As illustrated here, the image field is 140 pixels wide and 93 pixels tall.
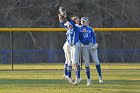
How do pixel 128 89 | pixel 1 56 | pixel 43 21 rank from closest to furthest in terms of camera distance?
1. pixel 128 89
2. pixel 1 56
3. pixel 43 21

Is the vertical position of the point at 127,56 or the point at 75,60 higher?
the point at 75,60

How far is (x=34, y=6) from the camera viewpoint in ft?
125

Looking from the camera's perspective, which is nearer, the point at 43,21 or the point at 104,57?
the point at 104,57

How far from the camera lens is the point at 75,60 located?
1501 cm

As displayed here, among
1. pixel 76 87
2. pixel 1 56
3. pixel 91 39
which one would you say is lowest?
pixel 1 56

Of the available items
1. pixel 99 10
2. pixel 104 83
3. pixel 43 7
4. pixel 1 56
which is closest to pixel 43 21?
pixel 43 7

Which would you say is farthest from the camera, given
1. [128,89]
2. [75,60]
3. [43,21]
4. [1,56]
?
[43,21]

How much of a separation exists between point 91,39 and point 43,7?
22557 millimetres

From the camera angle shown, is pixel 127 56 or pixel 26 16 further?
pixel 26 16

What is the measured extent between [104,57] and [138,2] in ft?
27.4

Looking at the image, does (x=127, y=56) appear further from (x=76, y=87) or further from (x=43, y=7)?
(x=76, y=87)

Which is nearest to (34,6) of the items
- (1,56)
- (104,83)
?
(1,56)

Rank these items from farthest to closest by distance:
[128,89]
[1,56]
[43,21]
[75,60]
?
1. [43,21]
2. [1,56]
3. [75,60]
4. [128,89]

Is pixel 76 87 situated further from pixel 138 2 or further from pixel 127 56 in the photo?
pixel 138 2
